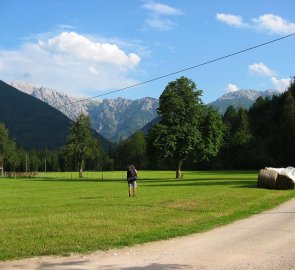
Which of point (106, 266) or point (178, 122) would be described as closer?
point (106, 266)

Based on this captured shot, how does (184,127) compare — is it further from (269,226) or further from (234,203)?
(269,226)

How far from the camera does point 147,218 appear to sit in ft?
57.2

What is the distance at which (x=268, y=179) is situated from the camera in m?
35.6

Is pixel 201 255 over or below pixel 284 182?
below

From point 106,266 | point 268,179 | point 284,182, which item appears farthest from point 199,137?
point 106,266

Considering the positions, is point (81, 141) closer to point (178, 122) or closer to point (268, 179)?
point (178, 122)

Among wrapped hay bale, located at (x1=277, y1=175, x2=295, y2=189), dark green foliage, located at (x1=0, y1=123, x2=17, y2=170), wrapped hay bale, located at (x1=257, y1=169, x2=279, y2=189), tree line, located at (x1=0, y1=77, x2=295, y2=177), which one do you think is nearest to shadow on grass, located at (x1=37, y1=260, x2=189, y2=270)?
wrapped hay bale, located at (x1=277, y1=175, x2=295, y2=189)

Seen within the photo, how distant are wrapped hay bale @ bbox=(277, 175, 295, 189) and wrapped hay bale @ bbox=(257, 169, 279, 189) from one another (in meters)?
0.32

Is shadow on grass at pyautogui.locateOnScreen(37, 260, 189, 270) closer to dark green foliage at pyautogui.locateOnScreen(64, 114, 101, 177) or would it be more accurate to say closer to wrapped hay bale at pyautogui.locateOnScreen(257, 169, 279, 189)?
wrapped hay bale at pyautogui.locateOnScreen(257, 169, 279, 189)

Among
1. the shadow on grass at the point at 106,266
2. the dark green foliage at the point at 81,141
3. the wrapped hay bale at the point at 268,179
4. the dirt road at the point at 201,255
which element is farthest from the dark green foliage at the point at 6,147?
the shadow on grass at the point at 106,266

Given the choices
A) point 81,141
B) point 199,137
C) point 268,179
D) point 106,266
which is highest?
point 81,141

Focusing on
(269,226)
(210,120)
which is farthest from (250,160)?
(269,226)

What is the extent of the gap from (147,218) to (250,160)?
123m

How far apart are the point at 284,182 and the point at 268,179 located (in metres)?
1.26
